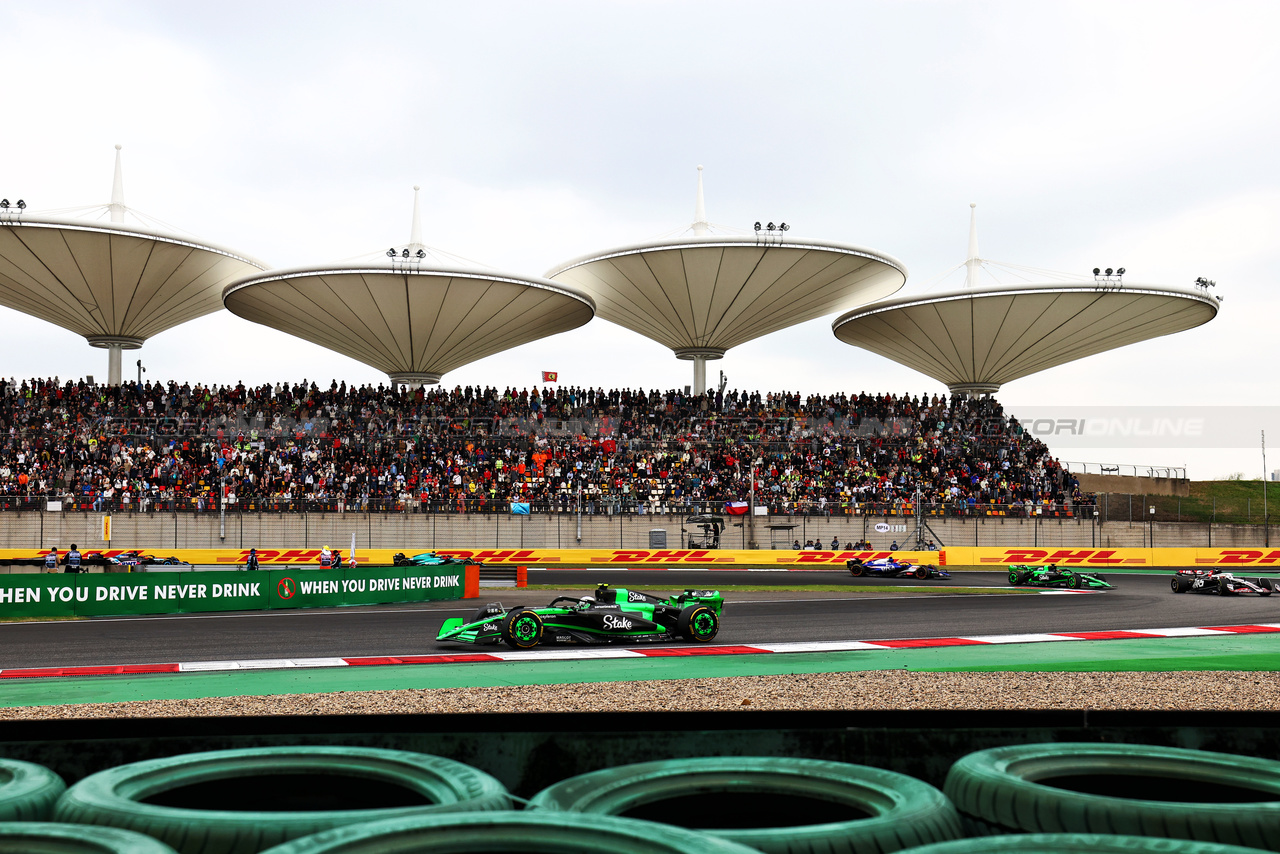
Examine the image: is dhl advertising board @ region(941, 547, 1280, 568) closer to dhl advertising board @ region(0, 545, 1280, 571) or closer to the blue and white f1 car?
dhl advertising board @ region(0, 545, 1280, 571)

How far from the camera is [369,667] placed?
13.7 m

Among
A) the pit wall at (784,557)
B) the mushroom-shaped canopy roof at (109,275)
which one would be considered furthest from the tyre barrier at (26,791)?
the mushroom-shaped canopy roof at (109,275)

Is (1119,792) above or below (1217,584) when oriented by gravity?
above

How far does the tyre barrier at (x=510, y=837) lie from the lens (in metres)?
2.80

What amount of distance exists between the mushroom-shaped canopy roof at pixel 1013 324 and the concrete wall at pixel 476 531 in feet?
42.4

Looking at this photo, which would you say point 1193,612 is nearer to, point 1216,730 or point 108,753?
point 1216,730

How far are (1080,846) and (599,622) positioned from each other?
13483mm

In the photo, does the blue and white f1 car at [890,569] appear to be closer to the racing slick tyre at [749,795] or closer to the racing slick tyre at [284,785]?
the racing slick tyre at [749,795]

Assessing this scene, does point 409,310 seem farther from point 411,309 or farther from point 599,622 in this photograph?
point 599,622

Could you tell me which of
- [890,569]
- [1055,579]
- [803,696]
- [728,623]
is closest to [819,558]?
[890,569]

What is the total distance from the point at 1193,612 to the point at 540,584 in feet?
57.2

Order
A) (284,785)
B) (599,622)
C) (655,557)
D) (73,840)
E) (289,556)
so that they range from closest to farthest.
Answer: (73,840) < (284,785) < (599,622) < (289,556) < (655,557)

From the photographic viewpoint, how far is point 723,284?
55.8 metres

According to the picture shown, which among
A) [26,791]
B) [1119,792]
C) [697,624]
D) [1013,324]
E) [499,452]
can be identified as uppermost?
[1013,324]
